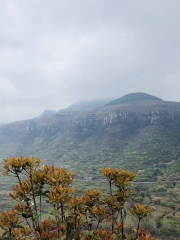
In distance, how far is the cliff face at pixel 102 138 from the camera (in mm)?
76113

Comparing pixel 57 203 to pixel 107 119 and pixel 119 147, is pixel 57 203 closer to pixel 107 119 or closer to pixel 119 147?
pixel 119 147

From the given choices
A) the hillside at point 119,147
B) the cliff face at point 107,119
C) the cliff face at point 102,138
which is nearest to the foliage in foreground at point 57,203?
the hillside at point 119,147

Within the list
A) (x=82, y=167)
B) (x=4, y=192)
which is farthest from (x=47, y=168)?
(x=82, y=167)

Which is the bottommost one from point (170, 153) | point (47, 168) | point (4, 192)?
point (4, 192)

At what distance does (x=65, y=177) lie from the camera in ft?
7.25

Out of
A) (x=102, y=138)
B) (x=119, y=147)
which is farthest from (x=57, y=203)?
(x=102, y=138)

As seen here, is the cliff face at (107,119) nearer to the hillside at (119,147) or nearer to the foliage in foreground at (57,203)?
the hillside at (119,147)

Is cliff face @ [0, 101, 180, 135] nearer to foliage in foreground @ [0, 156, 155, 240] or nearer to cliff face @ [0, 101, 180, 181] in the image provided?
cliff face @ [0, 101, 180, 181]

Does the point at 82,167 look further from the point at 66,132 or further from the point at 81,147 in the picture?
the point at 66,132

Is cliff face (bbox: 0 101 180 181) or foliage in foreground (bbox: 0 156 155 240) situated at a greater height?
foliage in foreground (bbox: 0 156 155 240)

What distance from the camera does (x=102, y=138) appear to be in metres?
106

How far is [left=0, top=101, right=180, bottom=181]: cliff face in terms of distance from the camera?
76.1 meters

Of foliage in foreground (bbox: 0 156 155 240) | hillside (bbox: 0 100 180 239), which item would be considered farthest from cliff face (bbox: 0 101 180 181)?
foliage in foreground (bbox: 0 156 155 240)

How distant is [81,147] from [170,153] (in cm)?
4971
